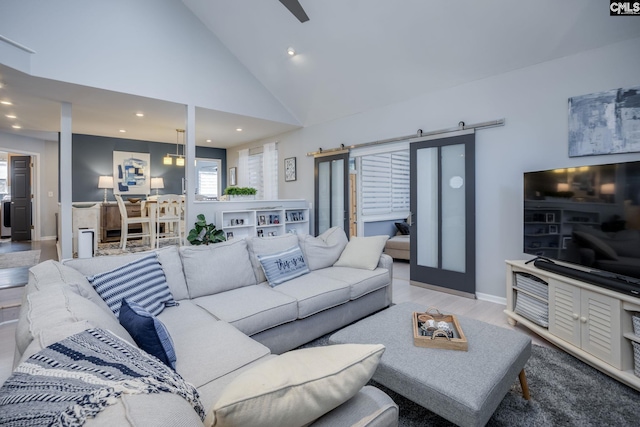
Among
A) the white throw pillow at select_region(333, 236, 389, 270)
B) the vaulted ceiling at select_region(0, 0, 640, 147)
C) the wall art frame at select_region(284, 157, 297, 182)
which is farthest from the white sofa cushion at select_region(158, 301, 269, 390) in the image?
the wall art frame at select_region(284, 157, 297, 182)

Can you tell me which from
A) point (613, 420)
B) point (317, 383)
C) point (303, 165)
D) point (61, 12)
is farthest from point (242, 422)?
point (303, 165)

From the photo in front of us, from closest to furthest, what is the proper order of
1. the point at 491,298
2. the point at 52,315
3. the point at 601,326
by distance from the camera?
the point at 52,315 < the point at 601,326 < the point at 491,298

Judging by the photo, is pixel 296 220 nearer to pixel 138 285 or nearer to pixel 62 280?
pixel 138 285

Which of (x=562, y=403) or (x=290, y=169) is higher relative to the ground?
(x=290, y=169)

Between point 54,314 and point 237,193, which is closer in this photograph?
point 54,314

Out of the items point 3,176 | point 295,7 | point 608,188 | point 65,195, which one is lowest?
point 608,188

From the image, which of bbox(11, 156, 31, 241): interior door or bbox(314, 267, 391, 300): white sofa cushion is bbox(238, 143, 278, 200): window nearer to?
bbox(314, 267, 391, 300): white sofa cushion

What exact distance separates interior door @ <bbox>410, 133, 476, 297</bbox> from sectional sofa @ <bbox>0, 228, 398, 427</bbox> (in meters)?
1.24

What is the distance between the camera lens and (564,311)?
242 centimetres

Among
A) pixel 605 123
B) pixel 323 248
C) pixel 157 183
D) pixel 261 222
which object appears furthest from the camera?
pixel 157 183

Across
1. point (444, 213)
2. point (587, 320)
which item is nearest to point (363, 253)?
point (444, 213)

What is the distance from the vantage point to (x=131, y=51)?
4039 millimetres

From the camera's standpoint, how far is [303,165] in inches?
244

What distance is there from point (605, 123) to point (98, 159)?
899cm
